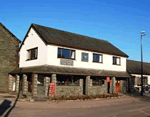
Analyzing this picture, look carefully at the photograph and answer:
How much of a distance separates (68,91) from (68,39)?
6954mm

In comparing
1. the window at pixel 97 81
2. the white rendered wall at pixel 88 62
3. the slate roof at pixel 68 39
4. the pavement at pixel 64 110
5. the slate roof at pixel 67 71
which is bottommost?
the pavement at pixel 64 110

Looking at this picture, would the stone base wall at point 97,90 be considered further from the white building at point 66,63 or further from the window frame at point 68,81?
the window frame at point 68,81

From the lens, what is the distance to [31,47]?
25.4m

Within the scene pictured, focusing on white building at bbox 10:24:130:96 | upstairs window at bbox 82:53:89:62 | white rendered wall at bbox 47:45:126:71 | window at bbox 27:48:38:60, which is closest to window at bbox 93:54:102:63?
white building at bbox 10:24:130:96

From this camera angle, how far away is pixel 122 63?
30.7 m

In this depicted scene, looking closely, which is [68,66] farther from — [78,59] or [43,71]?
[43,71]

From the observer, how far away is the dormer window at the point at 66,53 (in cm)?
2312

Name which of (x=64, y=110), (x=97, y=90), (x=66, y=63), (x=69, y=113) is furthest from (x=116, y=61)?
(x=69, y=113)

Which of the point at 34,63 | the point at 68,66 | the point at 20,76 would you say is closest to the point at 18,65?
the point at 20,76

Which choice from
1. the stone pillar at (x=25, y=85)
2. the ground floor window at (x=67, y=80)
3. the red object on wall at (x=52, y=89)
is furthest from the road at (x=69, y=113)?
the stone pillar at (x=25, y=85)

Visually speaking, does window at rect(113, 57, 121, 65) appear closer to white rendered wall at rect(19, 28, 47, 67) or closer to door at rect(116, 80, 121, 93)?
door at rect(116, 80, 121, 93)

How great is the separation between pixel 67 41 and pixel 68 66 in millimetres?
3304

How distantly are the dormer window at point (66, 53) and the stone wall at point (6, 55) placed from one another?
315 inches

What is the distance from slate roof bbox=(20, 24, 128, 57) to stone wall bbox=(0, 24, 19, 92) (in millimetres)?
4611
